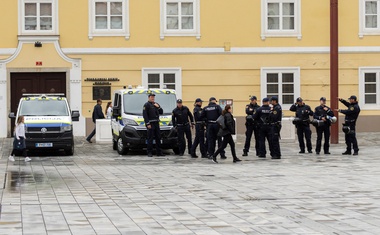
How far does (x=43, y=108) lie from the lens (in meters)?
26.9

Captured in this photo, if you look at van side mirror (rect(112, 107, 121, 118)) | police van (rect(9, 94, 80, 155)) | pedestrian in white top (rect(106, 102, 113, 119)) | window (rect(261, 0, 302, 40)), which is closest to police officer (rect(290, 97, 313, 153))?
van side mirror (rect(112, 107, 121, 118))

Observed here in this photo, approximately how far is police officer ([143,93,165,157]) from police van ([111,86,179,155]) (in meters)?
0.50

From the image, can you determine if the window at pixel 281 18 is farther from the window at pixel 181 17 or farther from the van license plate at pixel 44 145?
the van license plate at pixel 44 145

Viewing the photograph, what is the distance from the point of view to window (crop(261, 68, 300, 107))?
35781 millimetres

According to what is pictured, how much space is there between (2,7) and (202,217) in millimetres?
24291

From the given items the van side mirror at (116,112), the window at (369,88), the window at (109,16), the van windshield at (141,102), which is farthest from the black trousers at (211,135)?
the window at (369,88)

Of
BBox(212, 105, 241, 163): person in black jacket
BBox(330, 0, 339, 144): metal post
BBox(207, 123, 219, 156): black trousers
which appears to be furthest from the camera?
BBox(330, 0, 339, 144): metal post

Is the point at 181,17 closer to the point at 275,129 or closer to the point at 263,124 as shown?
the point at 263,124

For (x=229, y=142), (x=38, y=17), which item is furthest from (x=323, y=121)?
(x=38, y=17)

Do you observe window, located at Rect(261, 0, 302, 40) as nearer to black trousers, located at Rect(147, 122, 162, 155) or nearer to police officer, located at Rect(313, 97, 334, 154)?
police officer, located at Rect(313, 97, 334, 154)

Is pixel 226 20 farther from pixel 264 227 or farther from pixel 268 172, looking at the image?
pixel 264 227

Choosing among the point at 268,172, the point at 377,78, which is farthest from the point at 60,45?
the point at 268,172

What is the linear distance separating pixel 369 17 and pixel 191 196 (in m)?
23.4

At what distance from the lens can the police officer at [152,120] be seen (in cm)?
2523
